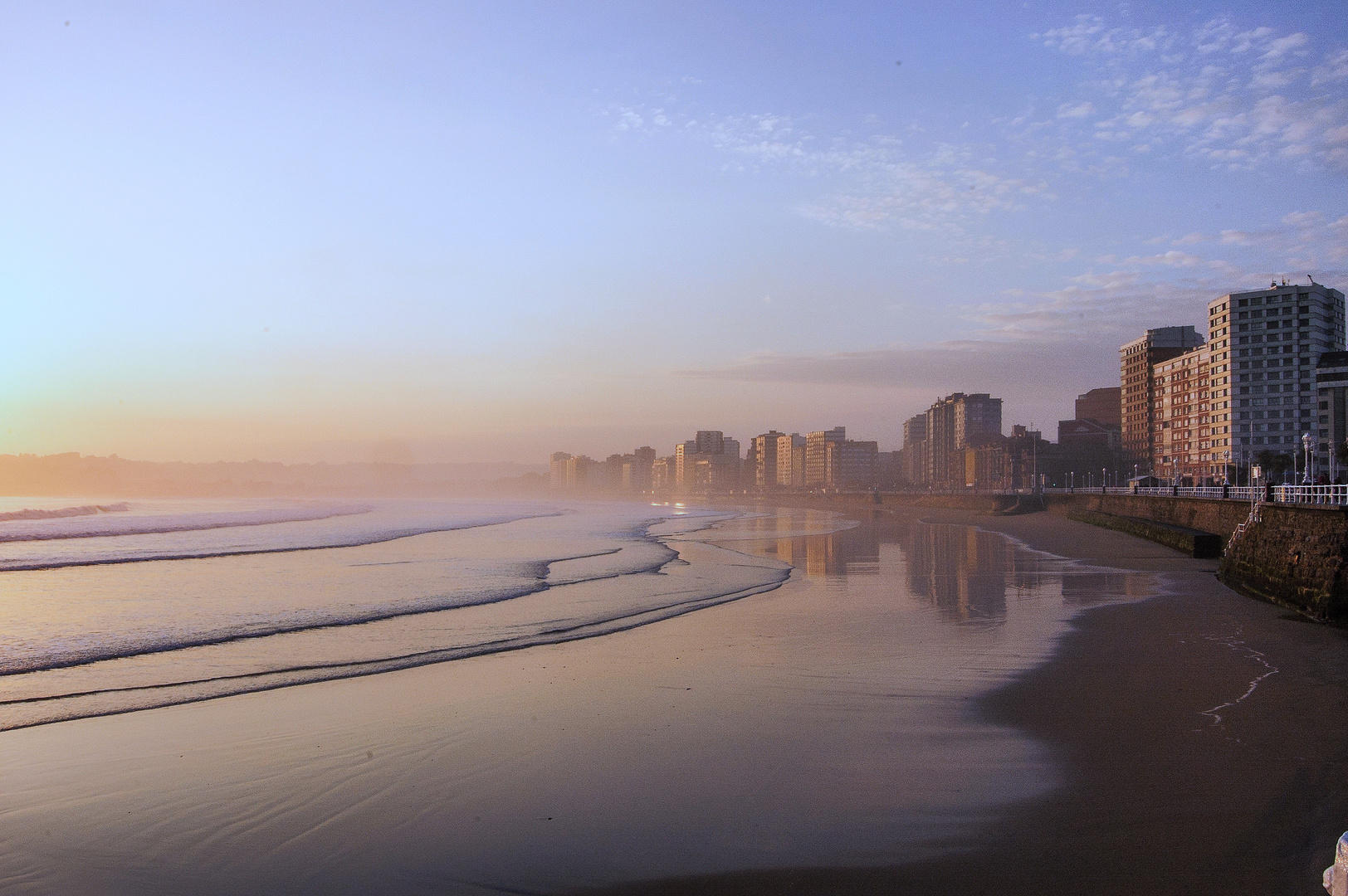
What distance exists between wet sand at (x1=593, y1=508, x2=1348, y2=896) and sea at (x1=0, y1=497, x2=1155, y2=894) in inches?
12.4

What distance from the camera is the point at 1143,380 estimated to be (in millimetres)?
132000

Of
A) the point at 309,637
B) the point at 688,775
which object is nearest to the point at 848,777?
the point at 688,775

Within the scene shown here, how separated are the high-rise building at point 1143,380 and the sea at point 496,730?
124m

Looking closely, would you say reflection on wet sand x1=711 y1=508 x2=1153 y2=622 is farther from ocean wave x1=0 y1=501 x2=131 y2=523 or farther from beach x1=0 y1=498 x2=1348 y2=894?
ocean wave x1=0 y1=501 x2=131 y2=523

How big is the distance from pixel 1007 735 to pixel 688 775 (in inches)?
127

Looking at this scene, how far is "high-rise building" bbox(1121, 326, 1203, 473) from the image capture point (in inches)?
5074

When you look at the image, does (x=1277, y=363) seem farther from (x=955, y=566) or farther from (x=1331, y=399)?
(x=955, y=566)

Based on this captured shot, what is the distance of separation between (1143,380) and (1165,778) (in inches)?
5655

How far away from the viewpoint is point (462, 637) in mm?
13562

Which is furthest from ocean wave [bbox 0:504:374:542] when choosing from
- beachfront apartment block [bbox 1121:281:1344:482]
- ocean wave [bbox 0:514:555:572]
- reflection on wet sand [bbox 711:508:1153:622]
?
beachfront apartment block [bbox 1121:281:1344:482]

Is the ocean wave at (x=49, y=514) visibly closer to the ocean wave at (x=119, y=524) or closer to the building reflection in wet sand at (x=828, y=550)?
the ocean wave at (x=119, y=524)

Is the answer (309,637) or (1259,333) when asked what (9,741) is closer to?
(309,637)

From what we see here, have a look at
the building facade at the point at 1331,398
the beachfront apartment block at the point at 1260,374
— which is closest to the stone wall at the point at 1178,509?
the beachfront apartment block at the point at 1260,374

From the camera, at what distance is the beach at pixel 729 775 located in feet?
17.3
